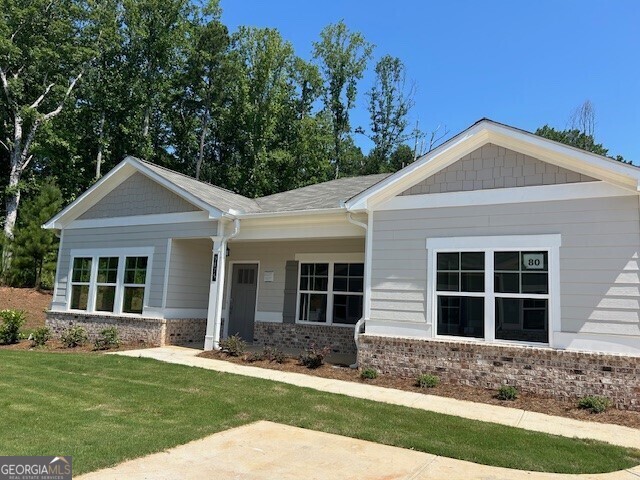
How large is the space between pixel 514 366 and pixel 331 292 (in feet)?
17.4

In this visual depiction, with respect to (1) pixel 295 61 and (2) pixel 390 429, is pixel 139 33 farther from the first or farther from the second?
(2) pixel 390 429

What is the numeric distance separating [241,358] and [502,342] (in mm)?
5445

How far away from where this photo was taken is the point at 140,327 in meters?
12.6

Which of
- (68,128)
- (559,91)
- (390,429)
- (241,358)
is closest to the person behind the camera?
(390,429)

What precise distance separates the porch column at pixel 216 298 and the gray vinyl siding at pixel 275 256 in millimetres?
1589

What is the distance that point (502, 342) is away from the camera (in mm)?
8141

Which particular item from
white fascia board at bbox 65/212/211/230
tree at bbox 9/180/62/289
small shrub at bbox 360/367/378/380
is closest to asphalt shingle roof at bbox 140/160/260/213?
white fascia board at bbox 65/212/211/230

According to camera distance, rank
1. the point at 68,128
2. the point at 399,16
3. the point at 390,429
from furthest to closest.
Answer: the point at 68,128 → the point at 399,16 → the point at 390,429

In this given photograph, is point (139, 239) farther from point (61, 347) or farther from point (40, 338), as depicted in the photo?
point (40, 338)

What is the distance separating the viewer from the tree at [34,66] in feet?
80.5

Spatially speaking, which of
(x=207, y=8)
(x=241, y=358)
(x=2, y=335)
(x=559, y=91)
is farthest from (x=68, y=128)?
(x=559, y=91)

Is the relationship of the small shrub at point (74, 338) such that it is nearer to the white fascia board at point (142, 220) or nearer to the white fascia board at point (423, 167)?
the white fascia board at point (142, 220)

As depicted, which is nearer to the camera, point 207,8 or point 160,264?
point 160,264

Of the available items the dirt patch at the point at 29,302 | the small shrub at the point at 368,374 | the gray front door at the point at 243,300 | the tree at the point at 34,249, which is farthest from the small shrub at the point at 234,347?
the tree at the point at 34,249
